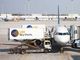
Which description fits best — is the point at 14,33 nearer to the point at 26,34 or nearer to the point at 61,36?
the point at 26,34

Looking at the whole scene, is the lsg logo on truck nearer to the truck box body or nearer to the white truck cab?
the truck box body

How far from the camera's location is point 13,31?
39.4 metres

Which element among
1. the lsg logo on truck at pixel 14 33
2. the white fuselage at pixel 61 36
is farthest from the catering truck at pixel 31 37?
the white fuselage at pixel 61 36

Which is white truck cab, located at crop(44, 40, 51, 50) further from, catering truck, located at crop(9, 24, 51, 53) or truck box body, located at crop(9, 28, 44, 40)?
truck box body, located at crop(9, 28, 44, 40)

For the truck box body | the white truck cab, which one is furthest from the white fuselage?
the truck box body

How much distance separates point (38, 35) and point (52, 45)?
4175 mm

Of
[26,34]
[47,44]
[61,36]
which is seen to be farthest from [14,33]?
[61,36]

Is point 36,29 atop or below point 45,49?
atop

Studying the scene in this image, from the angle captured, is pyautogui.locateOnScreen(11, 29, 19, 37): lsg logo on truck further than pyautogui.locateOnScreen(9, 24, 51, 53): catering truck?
Yes

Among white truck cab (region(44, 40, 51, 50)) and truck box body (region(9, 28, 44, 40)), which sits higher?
truck box body (region(9, 28, 44, 40))

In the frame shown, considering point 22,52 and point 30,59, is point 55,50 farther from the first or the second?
point 30,59

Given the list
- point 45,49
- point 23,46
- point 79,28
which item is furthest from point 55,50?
point 79,28

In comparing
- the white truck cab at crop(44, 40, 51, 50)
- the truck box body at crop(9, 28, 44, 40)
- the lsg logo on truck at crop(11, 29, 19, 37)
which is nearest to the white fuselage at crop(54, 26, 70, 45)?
the white truck cab at crop(44, 40, 51, 50)

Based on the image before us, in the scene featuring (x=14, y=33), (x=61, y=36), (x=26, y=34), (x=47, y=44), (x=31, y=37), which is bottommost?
(x=47, y=44)
